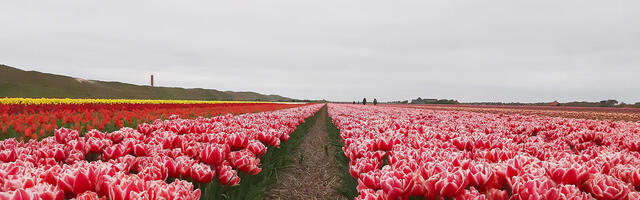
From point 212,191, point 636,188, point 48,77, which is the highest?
point 48,77

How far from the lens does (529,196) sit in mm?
1488

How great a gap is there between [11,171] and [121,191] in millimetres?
901

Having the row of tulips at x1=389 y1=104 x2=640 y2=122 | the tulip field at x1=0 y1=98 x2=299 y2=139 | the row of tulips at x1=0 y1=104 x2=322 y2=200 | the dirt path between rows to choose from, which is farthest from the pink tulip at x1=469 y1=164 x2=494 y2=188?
the row of tulips at x1=389 y1=104 x2=640 y2=122

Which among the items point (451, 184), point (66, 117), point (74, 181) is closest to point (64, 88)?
point (66, 117)

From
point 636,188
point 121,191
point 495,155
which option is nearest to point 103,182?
point 121,191

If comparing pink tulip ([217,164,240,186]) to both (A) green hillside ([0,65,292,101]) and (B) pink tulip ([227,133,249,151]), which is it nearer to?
(B) pink tulip ([227,133,249,151])

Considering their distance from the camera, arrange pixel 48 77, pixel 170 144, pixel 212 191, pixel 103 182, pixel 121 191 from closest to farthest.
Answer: pixel 121 191 < pixel 103 182 < pixel 212 191 < pixel 170 144 < pixel 48 77

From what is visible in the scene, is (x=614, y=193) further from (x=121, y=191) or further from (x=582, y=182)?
(x=121, y=191)

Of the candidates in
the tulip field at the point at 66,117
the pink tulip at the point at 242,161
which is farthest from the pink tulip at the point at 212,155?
the tulip field at the point at 66,117


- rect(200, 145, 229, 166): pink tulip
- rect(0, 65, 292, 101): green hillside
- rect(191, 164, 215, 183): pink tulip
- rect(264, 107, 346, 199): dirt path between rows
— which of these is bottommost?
rect(264, 107, 346, 199): dirt path between rows

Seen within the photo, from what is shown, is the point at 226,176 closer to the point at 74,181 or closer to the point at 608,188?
the point at 74,181

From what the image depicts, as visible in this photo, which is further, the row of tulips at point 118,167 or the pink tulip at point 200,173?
the pink tulip at point 200,173

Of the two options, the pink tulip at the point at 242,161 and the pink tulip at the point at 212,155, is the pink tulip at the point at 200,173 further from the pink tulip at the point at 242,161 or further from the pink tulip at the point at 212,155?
the pink tulip at the point at 242,161

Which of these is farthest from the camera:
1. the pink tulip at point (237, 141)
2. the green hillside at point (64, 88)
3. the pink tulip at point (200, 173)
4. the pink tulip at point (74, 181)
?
the green hillside at point (64, 88)
